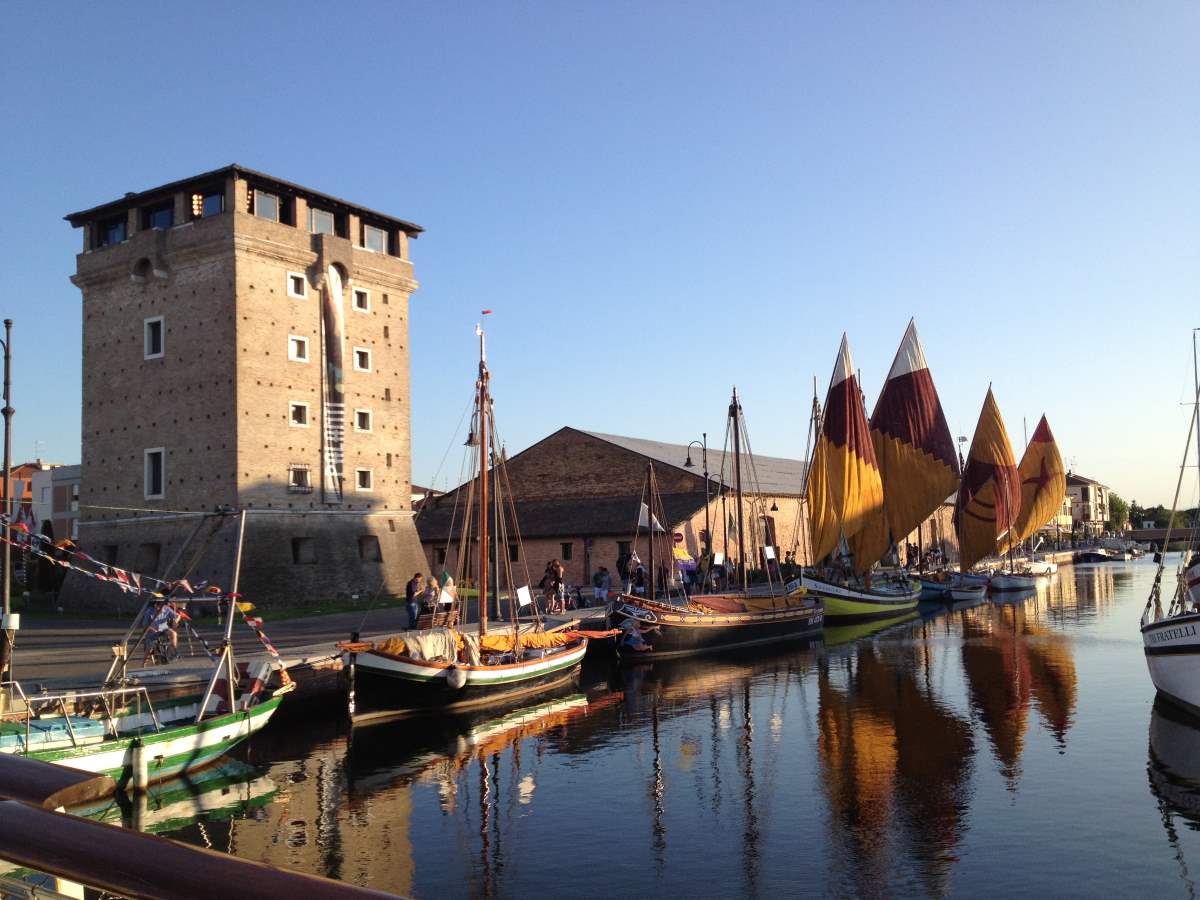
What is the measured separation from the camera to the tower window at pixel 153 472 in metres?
42.2

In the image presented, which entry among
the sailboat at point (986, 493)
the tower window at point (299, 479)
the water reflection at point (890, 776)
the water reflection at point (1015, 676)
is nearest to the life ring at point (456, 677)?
the water reflection at point (890, 776)

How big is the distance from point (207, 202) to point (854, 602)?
105ft

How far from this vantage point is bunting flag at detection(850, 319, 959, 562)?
156 ft

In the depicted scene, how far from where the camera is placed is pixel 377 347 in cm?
4594

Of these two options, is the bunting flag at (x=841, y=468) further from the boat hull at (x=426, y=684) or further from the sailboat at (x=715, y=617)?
the boat hull at (x=426, y=684)

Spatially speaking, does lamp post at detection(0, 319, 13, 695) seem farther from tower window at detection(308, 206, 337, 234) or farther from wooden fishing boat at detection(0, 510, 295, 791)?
tower window at detection(308, 206, 337, 234)

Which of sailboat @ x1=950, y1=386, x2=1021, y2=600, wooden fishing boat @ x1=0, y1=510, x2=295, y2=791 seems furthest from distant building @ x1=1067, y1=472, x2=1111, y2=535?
wooden fishing boat @ x1=0, y1=510, x2=295, y2=791

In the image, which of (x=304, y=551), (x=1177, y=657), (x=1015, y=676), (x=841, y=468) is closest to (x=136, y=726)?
(x=1177, y=657)

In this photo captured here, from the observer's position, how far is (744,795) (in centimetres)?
1695

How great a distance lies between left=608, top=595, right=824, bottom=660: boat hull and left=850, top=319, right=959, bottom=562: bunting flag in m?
9.69

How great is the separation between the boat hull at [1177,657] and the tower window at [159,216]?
3891cm

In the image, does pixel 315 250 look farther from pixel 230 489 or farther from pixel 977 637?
pixel 977 637

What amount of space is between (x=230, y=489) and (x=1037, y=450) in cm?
4971

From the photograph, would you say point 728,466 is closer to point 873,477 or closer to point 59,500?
point 873,477
